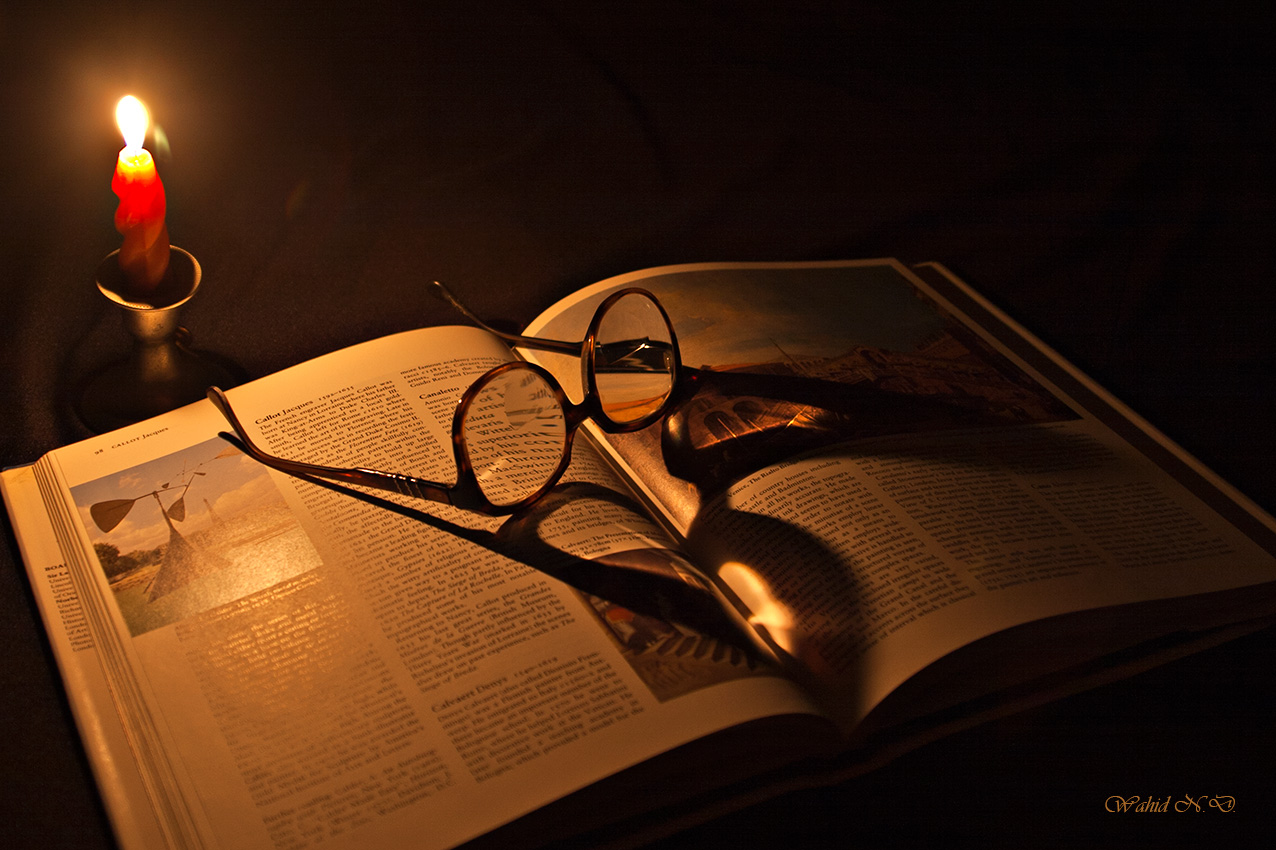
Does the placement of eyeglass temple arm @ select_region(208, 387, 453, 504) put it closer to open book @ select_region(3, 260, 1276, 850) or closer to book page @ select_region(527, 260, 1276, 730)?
open book @ select_region(3, 260, 1276, 850)

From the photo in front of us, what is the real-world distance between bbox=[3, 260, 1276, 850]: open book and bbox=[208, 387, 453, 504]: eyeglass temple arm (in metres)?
0.02

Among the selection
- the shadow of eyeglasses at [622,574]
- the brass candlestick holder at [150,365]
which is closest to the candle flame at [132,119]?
the brass candlestick holder at [150,365]

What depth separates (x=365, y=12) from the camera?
1528mm

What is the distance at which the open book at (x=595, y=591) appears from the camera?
558 millimetres

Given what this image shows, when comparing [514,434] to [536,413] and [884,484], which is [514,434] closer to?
[536,413]

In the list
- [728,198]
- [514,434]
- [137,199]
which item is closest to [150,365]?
[137,199]

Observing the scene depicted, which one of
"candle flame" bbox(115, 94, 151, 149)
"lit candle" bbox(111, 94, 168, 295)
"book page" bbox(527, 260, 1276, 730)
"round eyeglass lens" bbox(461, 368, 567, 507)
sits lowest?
"book page" bbox(527, 260, 1276, 730)

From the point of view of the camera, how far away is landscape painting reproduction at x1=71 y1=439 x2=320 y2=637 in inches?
25.9

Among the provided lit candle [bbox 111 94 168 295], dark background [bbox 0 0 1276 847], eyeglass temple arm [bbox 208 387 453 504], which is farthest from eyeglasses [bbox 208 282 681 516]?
dark background [bbox 0 0 1276 847]

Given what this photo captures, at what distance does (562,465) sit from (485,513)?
0.08 meters

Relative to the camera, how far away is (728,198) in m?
1.34

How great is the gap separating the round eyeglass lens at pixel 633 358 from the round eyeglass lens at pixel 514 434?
9 cm

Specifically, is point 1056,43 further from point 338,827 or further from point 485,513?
point 338,827

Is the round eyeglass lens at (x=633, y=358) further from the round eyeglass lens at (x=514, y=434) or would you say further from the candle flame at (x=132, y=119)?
the candle flame at (x=132, y=119)
